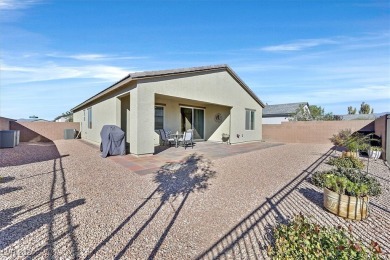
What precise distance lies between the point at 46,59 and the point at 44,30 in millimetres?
1790

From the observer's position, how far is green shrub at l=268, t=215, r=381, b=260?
2.02m

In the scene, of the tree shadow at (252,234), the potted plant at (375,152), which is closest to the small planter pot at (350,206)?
the tree shadow at (252,234)

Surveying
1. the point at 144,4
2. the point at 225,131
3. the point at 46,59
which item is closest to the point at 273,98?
the point at 225,131

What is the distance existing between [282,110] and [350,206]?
26.9m

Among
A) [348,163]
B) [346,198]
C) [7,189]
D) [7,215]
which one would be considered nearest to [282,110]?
[348,163]

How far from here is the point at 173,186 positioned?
185 inches

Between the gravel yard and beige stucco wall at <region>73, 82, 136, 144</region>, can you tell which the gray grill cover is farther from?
the gravel yard

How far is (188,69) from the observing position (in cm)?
934

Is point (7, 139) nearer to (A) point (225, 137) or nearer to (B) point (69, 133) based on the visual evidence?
(B) point (69, 133)

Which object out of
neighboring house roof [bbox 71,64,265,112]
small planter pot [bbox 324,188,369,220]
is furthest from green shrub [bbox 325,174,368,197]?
neighboring house roof [bbox 71,64,265,112]

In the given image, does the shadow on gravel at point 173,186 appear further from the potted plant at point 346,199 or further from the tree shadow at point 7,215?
the potted plant at point 346,199

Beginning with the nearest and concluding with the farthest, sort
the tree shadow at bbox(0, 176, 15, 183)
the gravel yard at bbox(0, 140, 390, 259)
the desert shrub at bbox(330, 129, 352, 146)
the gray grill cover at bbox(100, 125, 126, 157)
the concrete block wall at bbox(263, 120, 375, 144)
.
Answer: the gravel yard at bbox(0, 140, 390, 259) → the tree shadow at bbox(0, 176, 15, 183) → the gray grill cover at bbox(100, 125, 126, 157) → the desert shrub at bbox(330, 129, 352, 146) → the concrete block wall at bbox(263, 120, 375, 144)

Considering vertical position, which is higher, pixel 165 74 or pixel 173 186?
pixel 165 74

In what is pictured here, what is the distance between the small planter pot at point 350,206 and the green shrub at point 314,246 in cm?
104
